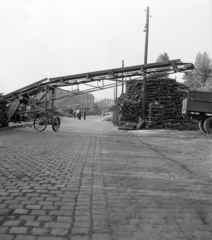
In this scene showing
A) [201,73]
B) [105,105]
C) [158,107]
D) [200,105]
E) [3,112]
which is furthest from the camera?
[105,105]

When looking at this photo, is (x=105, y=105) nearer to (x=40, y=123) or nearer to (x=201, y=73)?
(x=201, y=73)

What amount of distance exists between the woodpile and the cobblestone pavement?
43.3 ft

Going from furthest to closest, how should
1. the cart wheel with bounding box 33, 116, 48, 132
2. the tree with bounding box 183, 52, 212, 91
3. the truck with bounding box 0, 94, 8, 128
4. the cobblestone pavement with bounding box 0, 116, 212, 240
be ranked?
1. the tree with bounding box 183, 52, 212, 91
2. the truck with bounding box 0, 94, 8, 128
3. the cart wheel with bounding box 33, 116, 48, 132
4. the cobblestone pavement with bounding box 0, 116, 212, 240

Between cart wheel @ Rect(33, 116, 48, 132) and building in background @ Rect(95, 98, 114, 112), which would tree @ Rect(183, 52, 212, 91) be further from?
cart wheel @ Rect(33, 116, 48, 132)

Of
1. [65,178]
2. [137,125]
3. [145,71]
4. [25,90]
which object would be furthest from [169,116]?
[65,178]

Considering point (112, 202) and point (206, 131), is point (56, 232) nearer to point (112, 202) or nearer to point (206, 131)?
point (112, 202)

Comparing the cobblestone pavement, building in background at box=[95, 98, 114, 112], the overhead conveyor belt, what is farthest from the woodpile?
building in background at box=[95, 98, 114, 112]

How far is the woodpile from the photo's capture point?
18391 millimetres

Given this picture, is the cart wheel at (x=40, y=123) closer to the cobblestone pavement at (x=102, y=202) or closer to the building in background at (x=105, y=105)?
the cobblestone pavement at (x=102, y=202)

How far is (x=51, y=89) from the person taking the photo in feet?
52.4

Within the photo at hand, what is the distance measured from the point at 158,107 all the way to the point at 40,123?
9.07 meters

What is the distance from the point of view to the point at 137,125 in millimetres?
18703

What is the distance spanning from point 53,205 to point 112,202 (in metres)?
0.80

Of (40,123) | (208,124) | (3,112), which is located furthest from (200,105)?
(3,112)
